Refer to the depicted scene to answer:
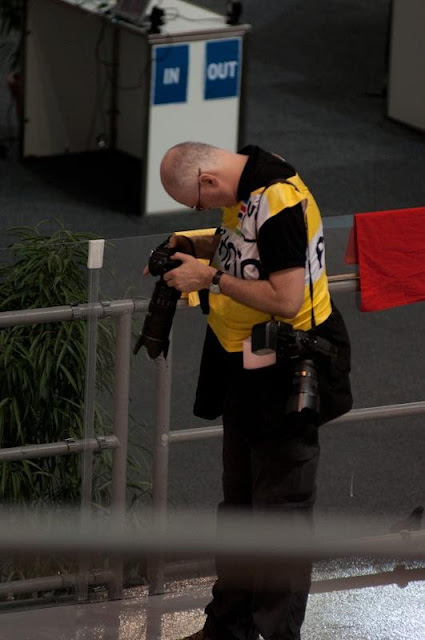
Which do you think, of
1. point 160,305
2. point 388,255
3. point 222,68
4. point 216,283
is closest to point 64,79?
point 222,68

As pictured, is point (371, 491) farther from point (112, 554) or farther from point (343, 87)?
point (343, 87)

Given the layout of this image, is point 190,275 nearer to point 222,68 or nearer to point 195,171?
point 195,171

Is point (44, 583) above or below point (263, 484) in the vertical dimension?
below

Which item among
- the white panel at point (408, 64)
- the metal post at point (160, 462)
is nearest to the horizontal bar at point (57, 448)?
the metal post at point (160, 462)

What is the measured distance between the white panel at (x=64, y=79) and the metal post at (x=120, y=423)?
509 centimetres

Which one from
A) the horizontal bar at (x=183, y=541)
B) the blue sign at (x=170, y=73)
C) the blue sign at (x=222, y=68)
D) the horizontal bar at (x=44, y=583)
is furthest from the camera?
the blue sign at (x=222, y=68)

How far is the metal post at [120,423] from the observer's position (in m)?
3.37

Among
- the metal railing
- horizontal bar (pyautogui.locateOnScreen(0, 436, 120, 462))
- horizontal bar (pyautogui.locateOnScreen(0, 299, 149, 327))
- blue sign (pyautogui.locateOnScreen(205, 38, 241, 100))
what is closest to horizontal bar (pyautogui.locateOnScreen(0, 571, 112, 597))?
the metal railing

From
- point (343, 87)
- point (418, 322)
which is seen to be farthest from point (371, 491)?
point (343, 87)

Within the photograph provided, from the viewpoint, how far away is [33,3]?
8211mm

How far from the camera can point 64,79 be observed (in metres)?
8.43

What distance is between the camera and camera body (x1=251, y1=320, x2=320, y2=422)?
2.83 m

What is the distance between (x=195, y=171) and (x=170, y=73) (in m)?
4.81

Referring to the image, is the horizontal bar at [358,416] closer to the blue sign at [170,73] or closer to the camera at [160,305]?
the camera at [160,305]
